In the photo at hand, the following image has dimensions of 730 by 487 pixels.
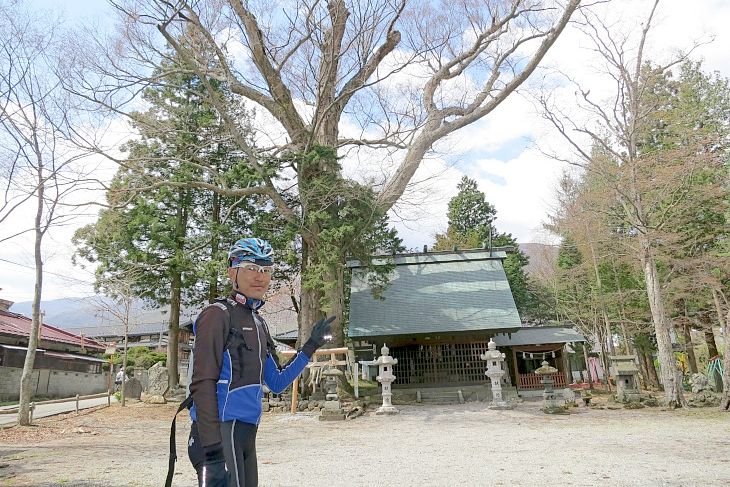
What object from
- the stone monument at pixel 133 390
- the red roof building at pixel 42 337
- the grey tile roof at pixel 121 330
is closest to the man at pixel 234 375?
the stone monument at pixel 133 390

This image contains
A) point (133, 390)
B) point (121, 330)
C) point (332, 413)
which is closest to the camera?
point (332, 413)

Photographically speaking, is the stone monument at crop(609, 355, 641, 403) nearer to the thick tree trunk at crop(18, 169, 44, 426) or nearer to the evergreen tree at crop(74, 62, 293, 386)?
the evergreen tree at crop(74, 62, 293, 386)

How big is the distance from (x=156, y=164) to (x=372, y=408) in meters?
11.7

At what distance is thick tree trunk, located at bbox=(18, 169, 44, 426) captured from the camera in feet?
33.1

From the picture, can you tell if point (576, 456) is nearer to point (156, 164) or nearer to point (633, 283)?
point (156, 164)

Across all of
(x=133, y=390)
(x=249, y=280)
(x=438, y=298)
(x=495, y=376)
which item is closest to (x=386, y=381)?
(x=495, y=376)

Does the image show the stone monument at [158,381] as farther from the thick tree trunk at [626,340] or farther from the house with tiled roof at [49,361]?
the thick tree trunk at [626,340]

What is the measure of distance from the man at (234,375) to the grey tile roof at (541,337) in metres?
17.7

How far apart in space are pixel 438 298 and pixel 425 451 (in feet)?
41.1

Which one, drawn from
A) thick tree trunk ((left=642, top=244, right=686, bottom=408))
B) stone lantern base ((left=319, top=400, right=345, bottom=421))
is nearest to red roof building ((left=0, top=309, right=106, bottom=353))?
stone lantern base ((left=319, top=400, right=345, bottom=421))

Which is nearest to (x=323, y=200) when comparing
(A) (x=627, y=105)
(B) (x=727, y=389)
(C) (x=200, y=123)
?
(C) (x=200, y=123)

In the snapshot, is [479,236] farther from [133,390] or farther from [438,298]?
[133,390]

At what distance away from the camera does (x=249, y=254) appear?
2600 mm

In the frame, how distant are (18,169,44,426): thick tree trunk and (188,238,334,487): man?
10.3m
